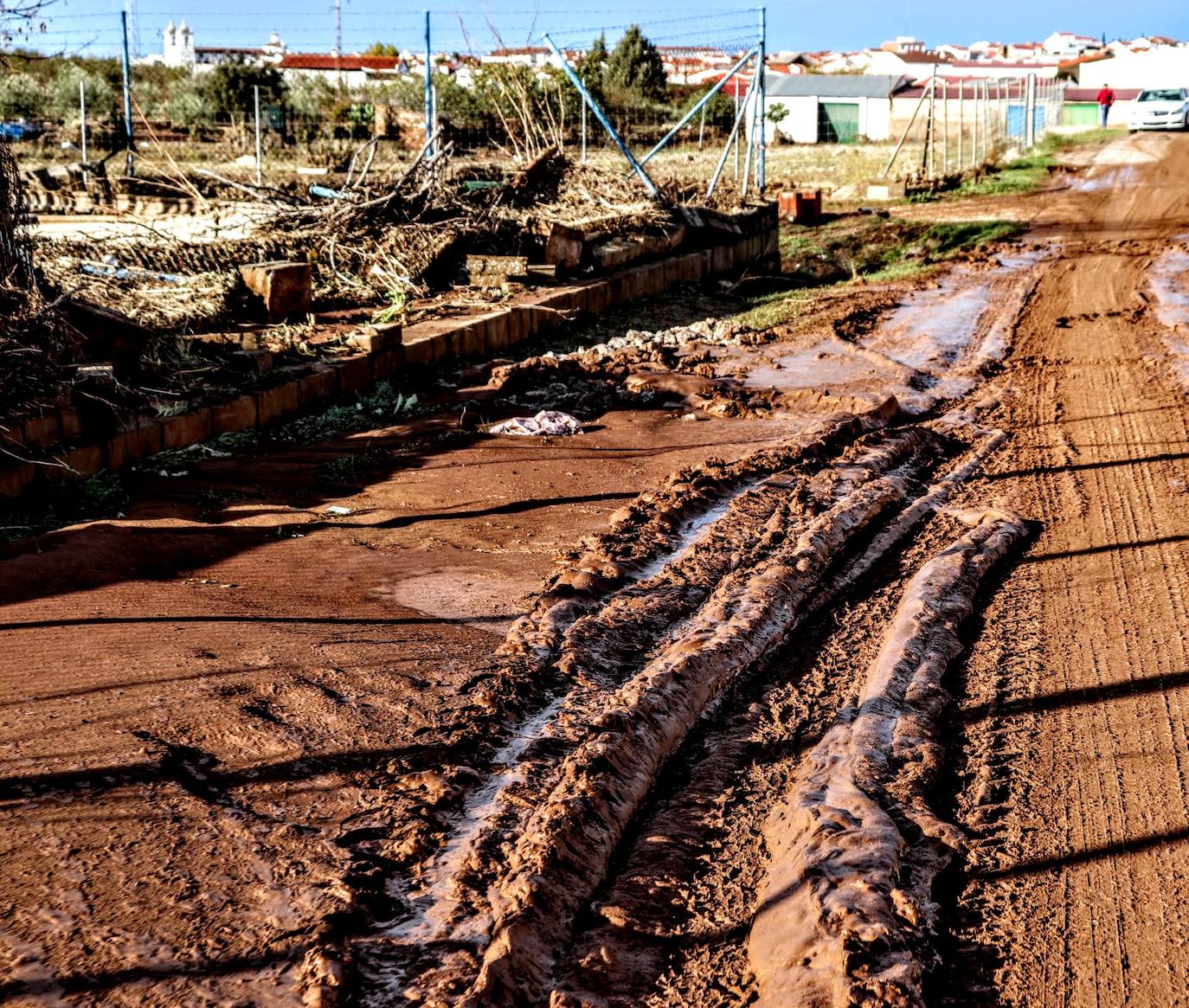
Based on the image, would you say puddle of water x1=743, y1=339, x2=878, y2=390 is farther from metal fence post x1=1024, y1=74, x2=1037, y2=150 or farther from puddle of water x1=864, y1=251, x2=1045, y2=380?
metal fence post x1=1024, y1=74, x2=1037, y2=150

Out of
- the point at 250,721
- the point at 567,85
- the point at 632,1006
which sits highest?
the point at 567,85

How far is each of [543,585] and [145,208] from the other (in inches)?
489

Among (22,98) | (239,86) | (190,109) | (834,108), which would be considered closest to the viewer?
(190,109)

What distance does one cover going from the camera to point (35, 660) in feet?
14.9

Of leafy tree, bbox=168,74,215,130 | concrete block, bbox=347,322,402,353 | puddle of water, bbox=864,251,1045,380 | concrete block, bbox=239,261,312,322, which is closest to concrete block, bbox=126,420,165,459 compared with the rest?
concrete block, bbox=347,322,402,353

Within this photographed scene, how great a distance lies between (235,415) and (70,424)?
1.29m

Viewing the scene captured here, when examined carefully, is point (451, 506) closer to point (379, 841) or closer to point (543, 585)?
point (543, 585)

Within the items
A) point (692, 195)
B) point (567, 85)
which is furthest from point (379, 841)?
point (567, 85)

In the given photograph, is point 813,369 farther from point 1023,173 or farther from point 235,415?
point 1023,173

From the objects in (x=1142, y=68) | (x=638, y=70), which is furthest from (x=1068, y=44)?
(x=638, y=70)

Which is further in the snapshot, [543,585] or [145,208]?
[145,208]

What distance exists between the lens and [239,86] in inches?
1185

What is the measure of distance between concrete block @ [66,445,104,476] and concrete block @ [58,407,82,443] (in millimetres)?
98

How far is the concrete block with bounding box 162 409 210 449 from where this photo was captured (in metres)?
8.08
